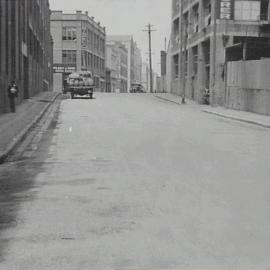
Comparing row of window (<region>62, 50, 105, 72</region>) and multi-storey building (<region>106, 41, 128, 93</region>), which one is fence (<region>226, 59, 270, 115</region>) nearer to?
row of window (<region>62, 50, 105, 72</region>)

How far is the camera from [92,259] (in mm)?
5605

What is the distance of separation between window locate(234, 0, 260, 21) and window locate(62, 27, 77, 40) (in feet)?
169

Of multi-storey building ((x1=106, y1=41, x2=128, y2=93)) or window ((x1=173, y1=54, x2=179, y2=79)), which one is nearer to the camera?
window ((x1=173, y1=54, x2=179, y2=79))

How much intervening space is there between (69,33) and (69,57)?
4.28 m

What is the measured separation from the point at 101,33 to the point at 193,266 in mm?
109516

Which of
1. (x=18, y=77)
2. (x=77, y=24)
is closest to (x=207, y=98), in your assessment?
(x=18, y=77)

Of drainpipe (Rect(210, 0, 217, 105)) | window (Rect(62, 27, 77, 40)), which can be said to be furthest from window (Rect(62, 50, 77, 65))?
drainpipe (Rect(210, 0, 217, 105))

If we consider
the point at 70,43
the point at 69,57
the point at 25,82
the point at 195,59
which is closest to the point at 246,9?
the point at 195,59

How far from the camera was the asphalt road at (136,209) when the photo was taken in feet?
18.7

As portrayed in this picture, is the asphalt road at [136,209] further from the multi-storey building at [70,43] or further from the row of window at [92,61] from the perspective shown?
the row of window at [92,61]

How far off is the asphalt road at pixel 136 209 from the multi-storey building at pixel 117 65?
11487cm

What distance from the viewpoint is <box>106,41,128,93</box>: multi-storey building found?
131250mm

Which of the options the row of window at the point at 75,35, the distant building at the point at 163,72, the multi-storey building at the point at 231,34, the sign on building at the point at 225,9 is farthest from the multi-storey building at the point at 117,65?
the sign on building at the point at 225,9

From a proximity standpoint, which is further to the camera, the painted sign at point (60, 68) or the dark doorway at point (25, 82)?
the painted sign at point (60, 68)
